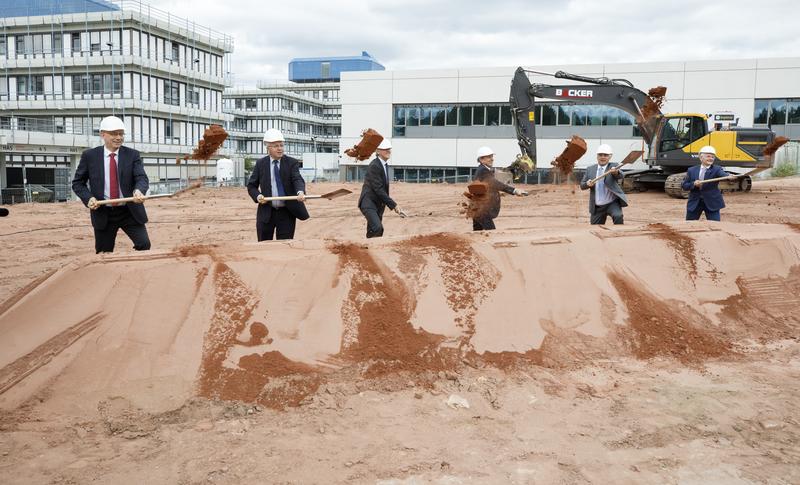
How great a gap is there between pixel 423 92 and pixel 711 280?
29.1m

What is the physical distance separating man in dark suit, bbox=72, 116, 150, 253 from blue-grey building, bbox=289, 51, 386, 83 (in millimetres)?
81017

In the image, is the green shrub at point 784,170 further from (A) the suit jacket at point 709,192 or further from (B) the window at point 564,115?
(A) the suit jacket at point 709,192

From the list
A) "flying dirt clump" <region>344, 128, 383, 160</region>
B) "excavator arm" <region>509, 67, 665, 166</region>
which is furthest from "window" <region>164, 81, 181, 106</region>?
"excavator arm" <region>509, 67, 665, 166</region>

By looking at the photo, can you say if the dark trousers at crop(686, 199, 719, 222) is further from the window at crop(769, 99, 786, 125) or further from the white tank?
the white tank

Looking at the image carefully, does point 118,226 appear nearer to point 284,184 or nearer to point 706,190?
point 284,184

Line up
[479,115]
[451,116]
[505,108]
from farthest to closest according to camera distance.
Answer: [451,116] → [479,115] → [505,108]

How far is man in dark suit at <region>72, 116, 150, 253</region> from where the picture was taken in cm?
544

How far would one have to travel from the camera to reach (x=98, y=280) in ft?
14.2

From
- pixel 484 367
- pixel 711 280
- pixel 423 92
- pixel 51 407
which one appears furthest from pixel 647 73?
pixel 51 407

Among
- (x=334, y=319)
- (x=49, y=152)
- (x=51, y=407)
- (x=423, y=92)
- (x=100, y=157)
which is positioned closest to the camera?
(x=51, y=407)

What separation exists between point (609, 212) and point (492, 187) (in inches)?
66.7

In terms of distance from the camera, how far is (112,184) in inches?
217

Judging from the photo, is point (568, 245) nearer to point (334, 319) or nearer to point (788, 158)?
point (334, 319)

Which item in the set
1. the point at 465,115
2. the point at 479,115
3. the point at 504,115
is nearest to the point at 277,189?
the point at 504,115
